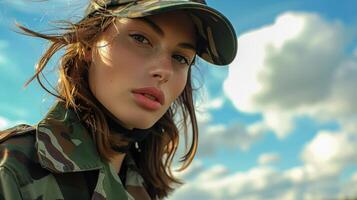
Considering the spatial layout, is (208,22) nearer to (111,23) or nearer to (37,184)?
(111,23)

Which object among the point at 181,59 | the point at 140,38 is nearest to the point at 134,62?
the point at 140,38

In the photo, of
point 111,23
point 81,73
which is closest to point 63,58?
point 81,73

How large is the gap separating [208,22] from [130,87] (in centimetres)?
76

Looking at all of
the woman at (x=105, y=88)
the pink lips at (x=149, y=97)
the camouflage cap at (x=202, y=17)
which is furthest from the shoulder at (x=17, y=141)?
the camouflage cap at (x=202, y=17)

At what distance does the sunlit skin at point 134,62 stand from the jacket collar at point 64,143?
24 centimetres

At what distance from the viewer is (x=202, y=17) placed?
3.40 meters

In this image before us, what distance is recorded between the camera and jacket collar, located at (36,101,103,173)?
2902 millimetres

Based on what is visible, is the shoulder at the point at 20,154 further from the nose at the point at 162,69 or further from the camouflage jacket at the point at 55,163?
the nose at the point at 162,69

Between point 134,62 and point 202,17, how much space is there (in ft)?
2.01

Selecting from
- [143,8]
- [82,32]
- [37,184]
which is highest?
[143,8]

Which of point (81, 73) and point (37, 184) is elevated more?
point (81, 73)

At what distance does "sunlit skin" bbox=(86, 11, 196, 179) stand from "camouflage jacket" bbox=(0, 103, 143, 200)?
283mm

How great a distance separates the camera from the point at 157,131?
4.06 metres

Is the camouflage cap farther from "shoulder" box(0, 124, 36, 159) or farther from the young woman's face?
"shoulder" box(0, 124, 36, 159)
